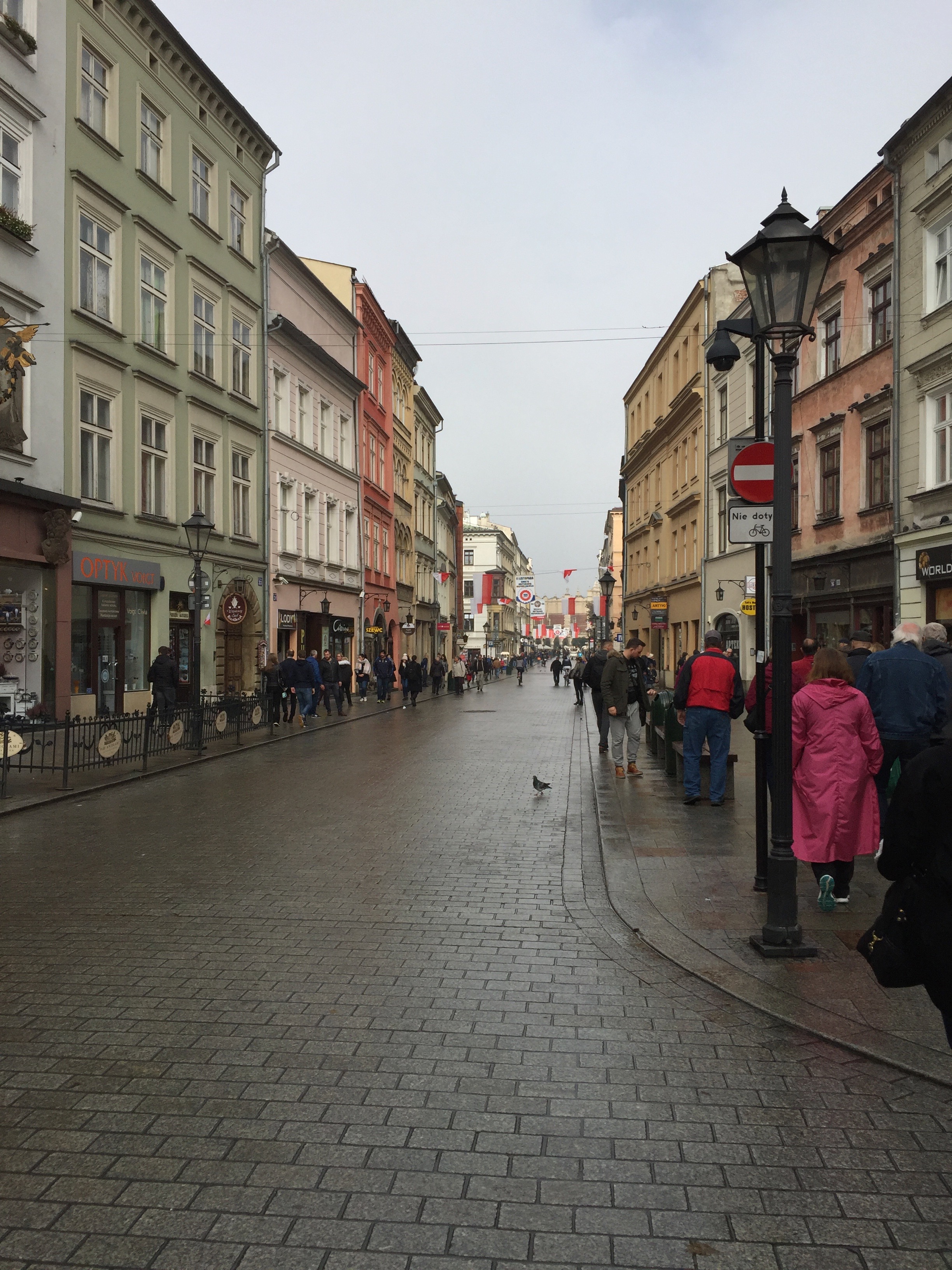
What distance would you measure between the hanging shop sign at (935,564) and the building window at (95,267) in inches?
678

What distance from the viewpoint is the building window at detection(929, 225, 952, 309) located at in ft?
67.4

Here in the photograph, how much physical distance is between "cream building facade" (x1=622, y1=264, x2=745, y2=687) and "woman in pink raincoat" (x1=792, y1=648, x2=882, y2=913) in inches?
1175

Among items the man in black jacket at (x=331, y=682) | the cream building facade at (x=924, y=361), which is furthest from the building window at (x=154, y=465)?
the cream building facade at (x=924, y=361)

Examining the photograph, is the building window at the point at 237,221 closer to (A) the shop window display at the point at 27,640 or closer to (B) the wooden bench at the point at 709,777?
(A) the shop window display at the point at 27,640

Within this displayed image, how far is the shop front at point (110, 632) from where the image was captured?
21250mm

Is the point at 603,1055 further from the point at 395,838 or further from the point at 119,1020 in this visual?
the point at 395,838

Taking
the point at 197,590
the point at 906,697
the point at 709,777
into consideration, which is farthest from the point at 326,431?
the point at 906,697

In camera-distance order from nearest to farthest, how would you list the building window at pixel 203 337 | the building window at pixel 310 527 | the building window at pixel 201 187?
the building window at pixel 203 337 → the building window at pixel 201 187 → the building window at pixel 310 527

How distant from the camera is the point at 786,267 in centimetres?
610

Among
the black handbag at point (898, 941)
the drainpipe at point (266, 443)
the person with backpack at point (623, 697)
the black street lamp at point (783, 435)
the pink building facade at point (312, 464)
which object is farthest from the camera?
the pink building facade at point (312, 464)

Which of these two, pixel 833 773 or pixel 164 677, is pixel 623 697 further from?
pixel 164 677

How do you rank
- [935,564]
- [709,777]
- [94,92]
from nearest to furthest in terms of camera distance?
[709,777], [935,564], [94,92]

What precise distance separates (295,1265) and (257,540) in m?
29.1

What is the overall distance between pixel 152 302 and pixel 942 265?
17.1 m
